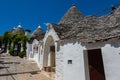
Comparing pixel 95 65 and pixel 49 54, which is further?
pixel 49 54

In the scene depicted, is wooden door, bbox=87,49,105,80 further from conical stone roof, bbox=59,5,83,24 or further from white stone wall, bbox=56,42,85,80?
conical stone roof, bbox=59,5,83,24

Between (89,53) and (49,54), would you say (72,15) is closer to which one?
(49,54)

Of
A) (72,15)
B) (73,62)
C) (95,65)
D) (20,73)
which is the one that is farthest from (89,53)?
(72,15)

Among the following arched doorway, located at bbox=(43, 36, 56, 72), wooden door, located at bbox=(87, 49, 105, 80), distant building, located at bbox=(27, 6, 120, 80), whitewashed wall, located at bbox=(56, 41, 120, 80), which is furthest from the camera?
arched doorway, located at bbox=(43, 36, 56, 72)

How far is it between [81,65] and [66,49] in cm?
173

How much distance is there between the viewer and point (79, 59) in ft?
25.5

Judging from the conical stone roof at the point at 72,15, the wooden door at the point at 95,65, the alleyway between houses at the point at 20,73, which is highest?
the conical stone roof at the point at 72,15

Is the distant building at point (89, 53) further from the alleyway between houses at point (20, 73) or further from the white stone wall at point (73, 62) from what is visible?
the alleyway between houses at point (20, 73)

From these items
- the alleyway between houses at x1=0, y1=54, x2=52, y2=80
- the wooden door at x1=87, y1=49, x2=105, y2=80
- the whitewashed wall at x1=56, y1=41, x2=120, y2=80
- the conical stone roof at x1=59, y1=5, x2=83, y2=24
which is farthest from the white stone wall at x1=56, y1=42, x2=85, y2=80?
the conical stone roof at x1=59, y1=5, x2=83, y2=24

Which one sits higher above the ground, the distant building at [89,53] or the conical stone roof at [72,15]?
the conical stone roof at [72,15]

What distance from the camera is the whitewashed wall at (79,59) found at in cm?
603

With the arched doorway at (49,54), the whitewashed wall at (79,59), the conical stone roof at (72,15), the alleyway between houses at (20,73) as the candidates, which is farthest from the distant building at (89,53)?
the conical stone roof at (72,15)

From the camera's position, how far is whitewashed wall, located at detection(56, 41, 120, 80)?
19.8ft

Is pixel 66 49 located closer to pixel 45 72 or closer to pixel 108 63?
pixel 108 63
